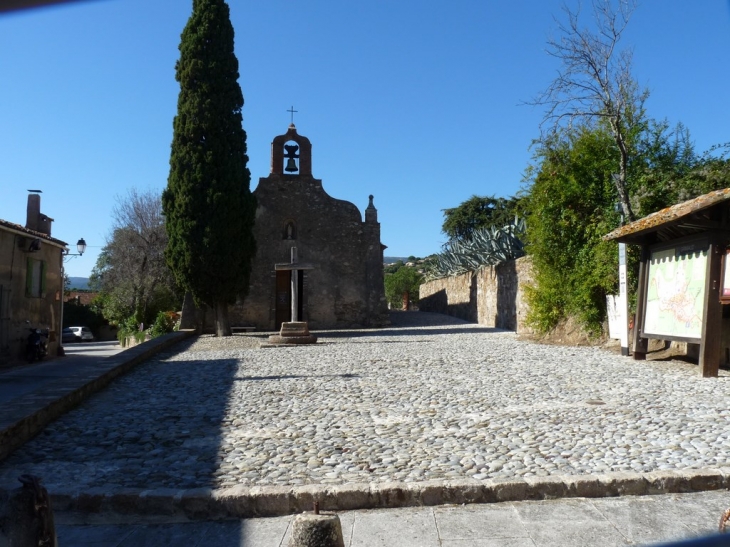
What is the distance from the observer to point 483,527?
10.8ft

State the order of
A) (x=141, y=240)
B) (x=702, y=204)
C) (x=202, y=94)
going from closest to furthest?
(x=702, y=204) < (x=202, y=94) < (x=141, y=240)

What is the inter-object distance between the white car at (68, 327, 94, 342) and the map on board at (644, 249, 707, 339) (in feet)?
109

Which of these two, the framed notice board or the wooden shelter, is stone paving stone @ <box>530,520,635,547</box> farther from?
the framed notice board

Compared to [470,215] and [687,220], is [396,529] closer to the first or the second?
[687,220]

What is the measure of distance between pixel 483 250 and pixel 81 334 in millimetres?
25661

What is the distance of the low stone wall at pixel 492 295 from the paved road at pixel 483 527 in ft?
40.6

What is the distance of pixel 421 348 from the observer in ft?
44.1

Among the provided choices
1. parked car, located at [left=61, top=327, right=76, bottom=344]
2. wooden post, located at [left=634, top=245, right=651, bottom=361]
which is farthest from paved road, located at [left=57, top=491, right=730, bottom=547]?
parked car, located at [left=61, top=327, right=76, bottom=344]

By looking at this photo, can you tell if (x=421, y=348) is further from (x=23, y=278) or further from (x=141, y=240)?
(x=141, y=240)

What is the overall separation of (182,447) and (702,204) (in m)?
6.92

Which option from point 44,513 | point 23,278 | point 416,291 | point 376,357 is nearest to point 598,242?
point 376,357

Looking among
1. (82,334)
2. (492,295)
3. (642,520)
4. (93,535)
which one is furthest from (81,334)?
(642,520)

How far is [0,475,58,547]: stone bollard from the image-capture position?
2.45 m

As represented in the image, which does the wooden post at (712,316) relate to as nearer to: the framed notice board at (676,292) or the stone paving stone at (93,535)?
the framed notice board at (676,292)
